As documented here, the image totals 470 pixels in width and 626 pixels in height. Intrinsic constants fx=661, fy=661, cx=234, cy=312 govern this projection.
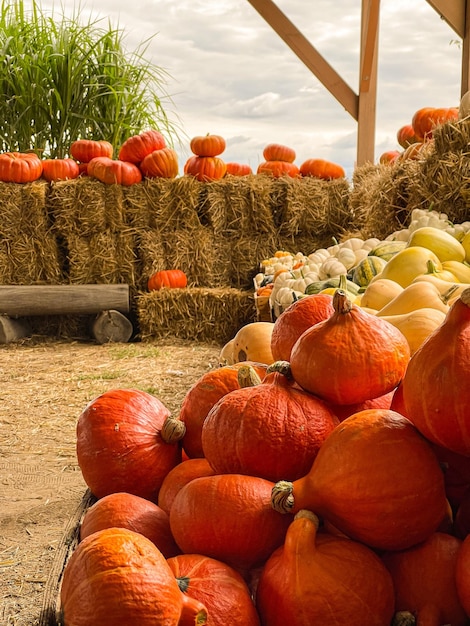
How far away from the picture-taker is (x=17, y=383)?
4738mm

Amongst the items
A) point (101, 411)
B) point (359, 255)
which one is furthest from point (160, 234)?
point (101, 411)

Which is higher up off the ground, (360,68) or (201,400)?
(360,68)

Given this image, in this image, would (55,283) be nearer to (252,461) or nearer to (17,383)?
(17,383)

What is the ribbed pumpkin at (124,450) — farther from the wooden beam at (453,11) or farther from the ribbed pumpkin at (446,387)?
the wooden beam at (453,11)

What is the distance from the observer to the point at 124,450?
0.98m

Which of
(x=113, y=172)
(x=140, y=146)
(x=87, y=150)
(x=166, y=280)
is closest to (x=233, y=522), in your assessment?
(x=166, y=280)

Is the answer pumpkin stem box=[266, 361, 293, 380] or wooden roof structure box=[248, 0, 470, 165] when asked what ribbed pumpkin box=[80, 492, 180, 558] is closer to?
pumpkin stem box=[266, 361, 293, 380]

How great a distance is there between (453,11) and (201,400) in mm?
3631

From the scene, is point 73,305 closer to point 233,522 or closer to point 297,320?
point 297,320

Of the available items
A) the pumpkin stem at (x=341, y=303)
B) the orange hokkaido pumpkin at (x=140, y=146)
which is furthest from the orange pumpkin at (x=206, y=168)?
the pumpkin stem at (x=341, y=303)

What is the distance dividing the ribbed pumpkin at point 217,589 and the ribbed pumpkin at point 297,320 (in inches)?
17.2

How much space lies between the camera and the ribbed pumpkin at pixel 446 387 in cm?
70

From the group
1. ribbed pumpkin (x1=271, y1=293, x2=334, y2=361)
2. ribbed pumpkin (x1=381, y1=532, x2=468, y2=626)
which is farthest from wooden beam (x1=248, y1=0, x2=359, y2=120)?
ribbed pumpkin (x1=381, y1=532, x2=468, y2=626)

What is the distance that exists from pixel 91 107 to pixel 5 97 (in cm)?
89
